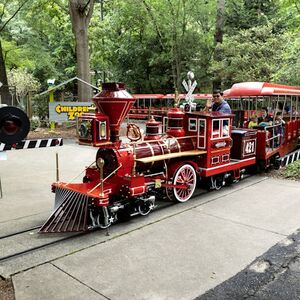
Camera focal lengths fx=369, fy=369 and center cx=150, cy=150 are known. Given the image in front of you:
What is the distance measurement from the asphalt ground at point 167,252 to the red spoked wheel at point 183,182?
0.19 metres

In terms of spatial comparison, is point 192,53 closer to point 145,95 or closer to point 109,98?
point 145,95

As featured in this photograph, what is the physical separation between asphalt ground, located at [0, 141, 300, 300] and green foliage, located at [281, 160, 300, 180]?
1.74 meters

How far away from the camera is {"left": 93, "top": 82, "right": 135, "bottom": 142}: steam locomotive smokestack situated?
6109 mm

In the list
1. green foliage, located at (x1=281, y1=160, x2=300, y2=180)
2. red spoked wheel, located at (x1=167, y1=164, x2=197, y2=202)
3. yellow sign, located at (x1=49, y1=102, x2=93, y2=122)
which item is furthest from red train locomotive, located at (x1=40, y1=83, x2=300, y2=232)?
yellow sign, located at (x1=49, y1=102, x2=93, y2=122)

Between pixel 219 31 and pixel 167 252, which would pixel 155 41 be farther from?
pixel 167 252

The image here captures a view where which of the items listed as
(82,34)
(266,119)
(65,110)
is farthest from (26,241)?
(82,34)

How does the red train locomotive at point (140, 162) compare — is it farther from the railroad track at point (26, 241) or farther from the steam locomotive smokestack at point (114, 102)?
the railroad track at point (26, 241)

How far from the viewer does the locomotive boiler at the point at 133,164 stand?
5.96m

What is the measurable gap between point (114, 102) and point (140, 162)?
127 cm

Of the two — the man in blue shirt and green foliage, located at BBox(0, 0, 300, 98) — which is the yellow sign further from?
the man in blue shirt

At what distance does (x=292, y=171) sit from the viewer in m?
10.0

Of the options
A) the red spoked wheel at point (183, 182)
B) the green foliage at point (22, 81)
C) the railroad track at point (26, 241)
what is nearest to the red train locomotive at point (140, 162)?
the red spoked wheel at point (183, 182)

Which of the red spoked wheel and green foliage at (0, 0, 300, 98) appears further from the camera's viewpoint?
green foliage at (0, 0, 300, 98)

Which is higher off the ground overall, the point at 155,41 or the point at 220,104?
the point at 155,41
